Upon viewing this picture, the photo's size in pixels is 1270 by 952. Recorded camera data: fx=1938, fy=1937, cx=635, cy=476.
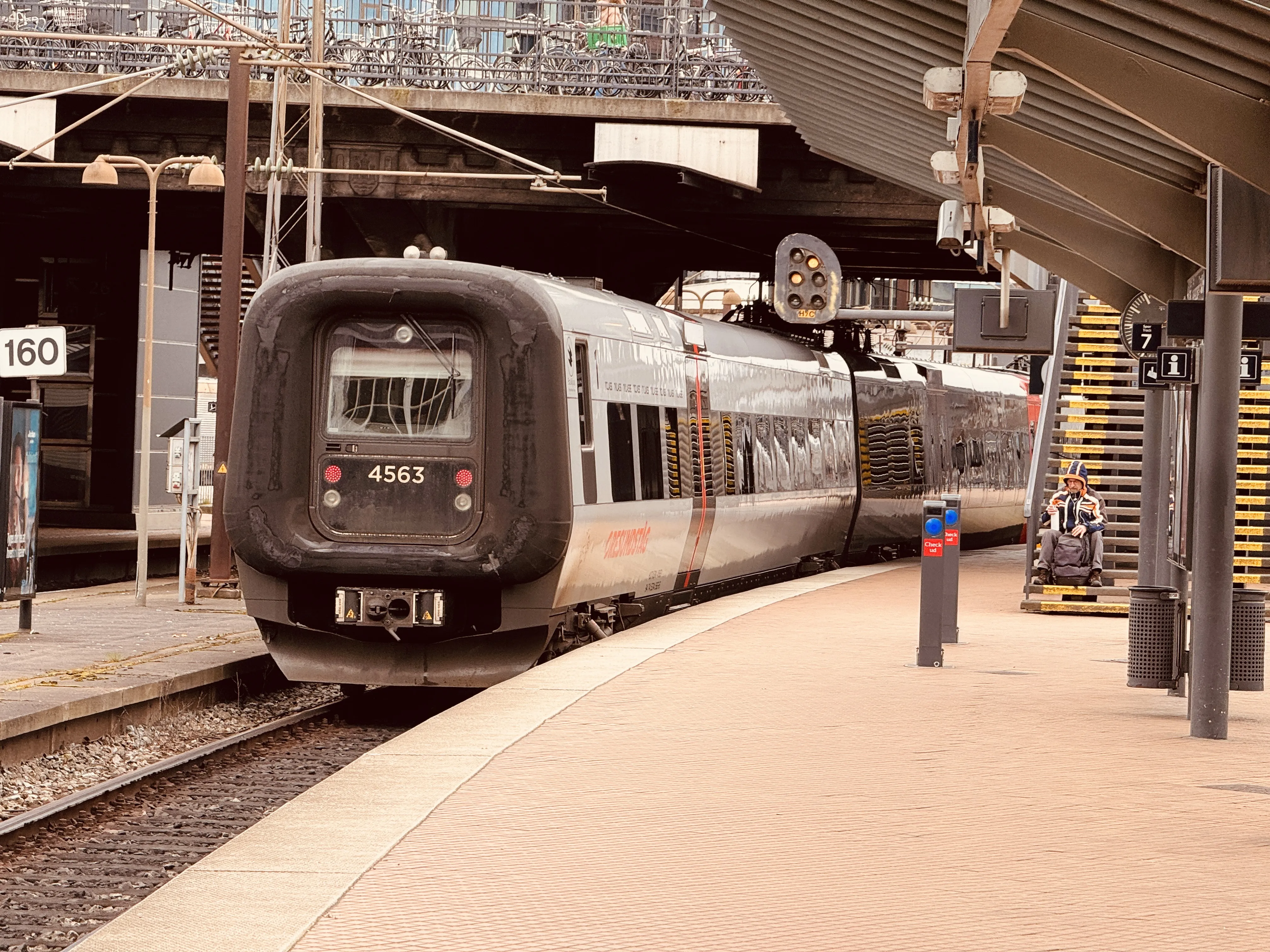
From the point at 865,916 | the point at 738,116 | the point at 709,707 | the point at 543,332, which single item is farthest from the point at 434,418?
the point at 738,116

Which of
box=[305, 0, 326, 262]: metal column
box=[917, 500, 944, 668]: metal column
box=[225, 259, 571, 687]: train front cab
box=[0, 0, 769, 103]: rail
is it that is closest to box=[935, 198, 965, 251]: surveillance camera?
box=[917, 500, 944, 668]: metal column

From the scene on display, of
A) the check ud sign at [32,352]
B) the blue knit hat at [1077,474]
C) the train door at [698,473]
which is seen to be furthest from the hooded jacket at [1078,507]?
the check ud sign at [32,352]

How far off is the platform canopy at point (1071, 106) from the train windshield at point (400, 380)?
9.51ft

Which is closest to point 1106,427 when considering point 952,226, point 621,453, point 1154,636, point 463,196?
point 952,226

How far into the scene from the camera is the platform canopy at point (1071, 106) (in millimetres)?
8531

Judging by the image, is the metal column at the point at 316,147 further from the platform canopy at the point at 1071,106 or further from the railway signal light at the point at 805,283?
the platform canopy at the point at 1071,106

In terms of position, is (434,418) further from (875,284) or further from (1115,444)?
(875,284)

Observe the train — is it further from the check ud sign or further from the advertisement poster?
the advertisement poster

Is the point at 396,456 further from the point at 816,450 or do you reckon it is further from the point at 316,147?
the point at 316,147

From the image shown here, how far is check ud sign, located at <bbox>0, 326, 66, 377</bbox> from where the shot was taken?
14414 millimetres

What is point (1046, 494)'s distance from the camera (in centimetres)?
2291

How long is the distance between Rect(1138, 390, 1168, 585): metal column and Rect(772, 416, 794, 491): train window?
6.92 m

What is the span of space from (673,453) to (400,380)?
4.02m

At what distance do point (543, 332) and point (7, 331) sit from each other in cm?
449
